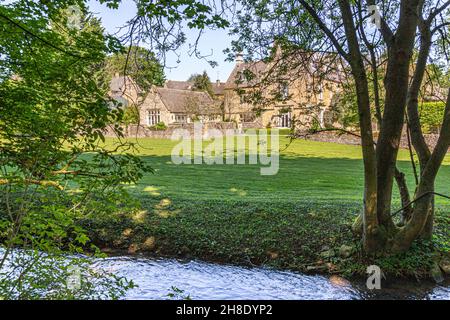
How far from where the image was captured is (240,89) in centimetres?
694

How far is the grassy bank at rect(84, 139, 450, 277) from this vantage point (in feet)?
22.2

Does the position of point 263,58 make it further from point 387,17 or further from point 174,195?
point 174,195

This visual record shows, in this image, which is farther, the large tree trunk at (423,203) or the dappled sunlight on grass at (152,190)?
the dappled sunlight on grass at (152,190)

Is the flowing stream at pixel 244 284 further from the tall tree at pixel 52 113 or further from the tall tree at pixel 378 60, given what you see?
the tall tree at pixel 52 113

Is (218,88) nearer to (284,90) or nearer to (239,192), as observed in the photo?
(239,192)

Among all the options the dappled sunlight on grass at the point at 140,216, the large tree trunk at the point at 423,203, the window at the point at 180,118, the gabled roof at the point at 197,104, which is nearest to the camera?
the large tree trunk at the point at 423,203

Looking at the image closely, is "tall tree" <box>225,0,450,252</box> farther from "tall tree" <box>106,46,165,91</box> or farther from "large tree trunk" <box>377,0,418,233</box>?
"tall tree" <box>106,46,165,91</box>

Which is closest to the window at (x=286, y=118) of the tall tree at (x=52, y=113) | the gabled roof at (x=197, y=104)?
the tall tree at (x=52, y=113)

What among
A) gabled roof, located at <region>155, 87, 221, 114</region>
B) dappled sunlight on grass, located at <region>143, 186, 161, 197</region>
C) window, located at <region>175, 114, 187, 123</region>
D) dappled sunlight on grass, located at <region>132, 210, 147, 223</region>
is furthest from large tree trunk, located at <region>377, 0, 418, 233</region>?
window, located at <region>175, 114, 187, 123</region>

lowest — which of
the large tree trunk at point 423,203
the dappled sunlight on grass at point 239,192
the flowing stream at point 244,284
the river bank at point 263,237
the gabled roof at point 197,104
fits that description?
the flowing stream at point 244,284

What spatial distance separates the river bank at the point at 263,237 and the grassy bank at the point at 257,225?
2 centimetres

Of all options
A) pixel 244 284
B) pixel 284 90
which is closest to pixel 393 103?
pixel 284 90

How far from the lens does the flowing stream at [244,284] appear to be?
568cm
